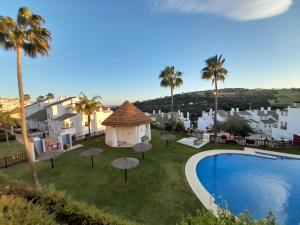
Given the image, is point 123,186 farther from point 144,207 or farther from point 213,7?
point 213,7

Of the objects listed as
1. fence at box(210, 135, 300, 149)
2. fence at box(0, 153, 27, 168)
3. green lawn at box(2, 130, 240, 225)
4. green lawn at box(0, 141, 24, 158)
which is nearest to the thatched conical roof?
green lawn at box(2, 130, 240, 225)

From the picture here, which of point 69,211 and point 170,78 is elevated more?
point 170,78

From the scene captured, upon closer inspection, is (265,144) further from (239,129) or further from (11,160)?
(11,160)

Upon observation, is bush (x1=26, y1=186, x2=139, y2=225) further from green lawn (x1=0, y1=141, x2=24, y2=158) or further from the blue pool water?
green lawn (x1=0, y1=141, x2=24, y2=158)

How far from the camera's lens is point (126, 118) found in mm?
21844

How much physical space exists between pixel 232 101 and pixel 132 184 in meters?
88.3

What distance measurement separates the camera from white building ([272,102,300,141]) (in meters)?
27.5

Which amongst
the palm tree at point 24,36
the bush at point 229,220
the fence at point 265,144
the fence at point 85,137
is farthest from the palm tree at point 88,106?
the bush at point 229,220

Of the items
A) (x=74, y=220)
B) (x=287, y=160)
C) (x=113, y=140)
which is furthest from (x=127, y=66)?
(x=74, y=220)

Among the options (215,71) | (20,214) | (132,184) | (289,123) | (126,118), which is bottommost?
(132,184)

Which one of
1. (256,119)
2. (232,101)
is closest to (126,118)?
(256,119)

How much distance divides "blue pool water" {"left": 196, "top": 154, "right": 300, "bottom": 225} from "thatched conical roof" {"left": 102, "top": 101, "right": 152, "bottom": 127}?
30.3 ft

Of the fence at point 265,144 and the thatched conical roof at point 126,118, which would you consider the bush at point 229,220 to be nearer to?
the thatched conical roof at point 126,118

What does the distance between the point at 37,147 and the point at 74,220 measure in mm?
17346
